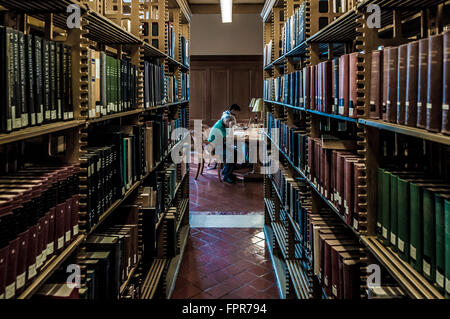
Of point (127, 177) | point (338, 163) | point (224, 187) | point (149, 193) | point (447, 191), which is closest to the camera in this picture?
point (447, 191)

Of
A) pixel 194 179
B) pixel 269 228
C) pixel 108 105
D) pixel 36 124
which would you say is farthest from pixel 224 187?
pixel 36 124

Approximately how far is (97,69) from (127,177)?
61cm

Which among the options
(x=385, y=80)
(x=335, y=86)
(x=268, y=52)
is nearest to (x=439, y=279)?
(x=385, y=80)

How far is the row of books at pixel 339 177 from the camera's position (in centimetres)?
144

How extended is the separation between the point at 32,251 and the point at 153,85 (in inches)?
71.1

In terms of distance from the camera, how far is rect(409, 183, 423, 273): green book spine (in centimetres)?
108

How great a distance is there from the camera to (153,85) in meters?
2.70

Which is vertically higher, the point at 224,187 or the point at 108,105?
the point at 108,105

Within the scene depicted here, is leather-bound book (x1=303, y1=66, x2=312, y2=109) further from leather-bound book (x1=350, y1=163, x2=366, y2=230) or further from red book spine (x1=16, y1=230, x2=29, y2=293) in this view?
red book spine (x1=16, y1=230, x2=29, y2=293)

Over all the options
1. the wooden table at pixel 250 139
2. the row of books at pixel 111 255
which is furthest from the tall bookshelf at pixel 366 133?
the wooden table at pixel 250 139

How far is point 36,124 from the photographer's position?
113 centimetres

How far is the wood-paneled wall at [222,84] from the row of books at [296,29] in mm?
6660

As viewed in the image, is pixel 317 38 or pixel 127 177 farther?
pixel 317 38

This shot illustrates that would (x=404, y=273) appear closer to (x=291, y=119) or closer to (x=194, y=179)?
(x=291, y=119)
